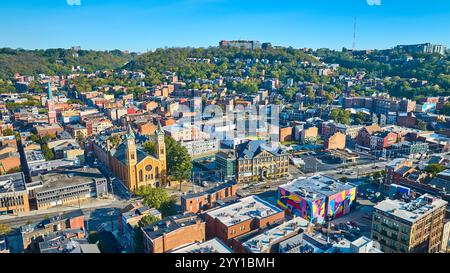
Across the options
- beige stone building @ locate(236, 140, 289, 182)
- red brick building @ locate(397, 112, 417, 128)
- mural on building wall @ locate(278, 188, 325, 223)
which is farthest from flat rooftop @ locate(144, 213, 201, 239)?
red brick building @ locate(397, 112, 417, 128)

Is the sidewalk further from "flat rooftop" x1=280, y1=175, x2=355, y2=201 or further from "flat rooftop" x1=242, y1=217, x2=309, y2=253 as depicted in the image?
"flat rooftop" x1=242, y1=217, x2=309, y2=253

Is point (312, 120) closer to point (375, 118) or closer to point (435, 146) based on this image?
point (375, 118)

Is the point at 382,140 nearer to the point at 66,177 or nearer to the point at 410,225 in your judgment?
the point at 410,225

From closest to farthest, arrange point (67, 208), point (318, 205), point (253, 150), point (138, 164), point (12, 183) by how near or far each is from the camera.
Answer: point (318, 205) < point (67, 208) < point (12, 183) < point (138, 164) < point (253, 150)

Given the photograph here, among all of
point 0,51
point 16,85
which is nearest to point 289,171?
point 16,85

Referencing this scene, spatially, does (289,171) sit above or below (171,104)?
below

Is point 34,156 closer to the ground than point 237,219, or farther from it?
farther from it

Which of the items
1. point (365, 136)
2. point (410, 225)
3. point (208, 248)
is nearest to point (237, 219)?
point (208, 248)
